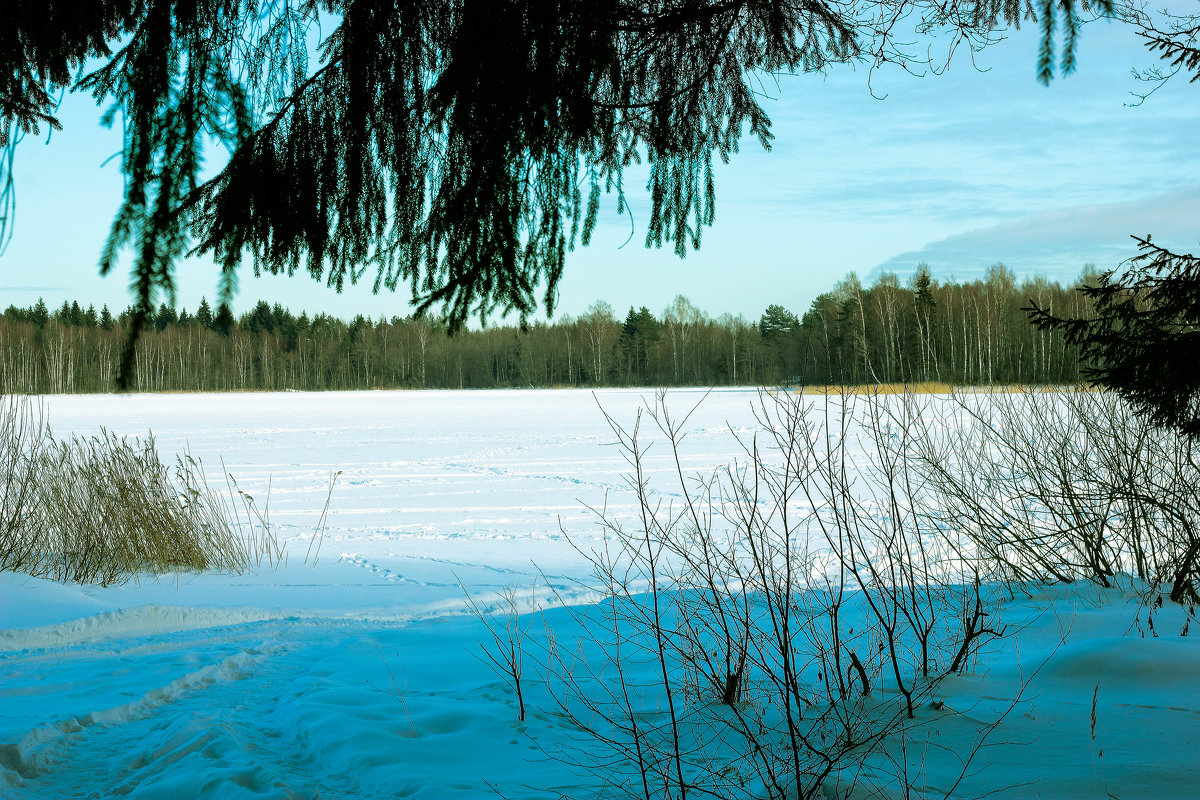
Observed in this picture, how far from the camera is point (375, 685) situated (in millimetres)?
4809

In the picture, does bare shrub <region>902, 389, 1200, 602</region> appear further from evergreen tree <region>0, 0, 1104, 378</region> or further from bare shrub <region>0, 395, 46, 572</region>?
bare shrub <region>0, 395, 46, 572</region>

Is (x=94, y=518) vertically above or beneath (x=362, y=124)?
beneath

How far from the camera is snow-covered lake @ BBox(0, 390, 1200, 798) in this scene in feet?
10.9

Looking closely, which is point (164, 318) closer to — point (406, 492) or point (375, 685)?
point (375, 685)

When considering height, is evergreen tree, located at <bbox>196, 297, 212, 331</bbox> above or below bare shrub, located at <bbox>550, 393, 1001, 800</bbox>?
above

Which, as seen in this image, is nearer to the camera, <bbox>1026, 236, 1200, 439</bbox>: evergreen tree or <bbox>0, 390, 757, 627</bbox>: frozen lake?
<bbox>1026, 236, 1200, 439</bbox>: evergreen tree

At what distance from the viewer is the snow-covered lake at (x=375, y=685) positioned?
331 cm

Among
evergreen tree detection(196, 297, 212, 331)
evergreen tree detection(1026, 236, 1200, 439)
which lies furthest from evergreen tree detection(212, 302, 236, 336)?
evergreen tree detection(1026, 236, 1200, 439)

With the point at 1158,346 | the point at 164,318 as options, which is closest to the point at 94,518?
the point at 164,318

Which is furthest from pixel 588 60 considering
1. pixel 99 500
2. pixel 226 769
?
pixel 99 500

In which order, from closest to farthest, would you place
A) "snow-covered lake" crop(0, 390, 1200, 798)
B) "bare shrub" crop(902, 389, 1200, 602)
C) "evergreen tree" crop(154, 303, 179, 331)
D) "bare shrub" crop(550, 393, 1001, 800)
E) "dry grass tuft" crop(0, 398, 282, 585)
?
"evergreen tree" crop(154, 303, 179, 331) → "bare shrub" crop(550, 393, 1001, 800) → "snow-covered lake" crop(0, 390, 1200, 798) → "bare shrub" crop(902, 389, 1200, 602) → "dry grass tuft" crop(0, 398, 282, 585)

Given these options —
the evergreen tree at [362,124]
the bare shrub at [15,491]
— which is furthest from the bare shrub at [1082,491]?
the bare shrub at [15,491]

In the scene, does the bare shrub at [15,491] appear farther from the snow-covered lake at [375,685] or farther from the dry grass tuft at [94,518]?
the snow-covered lake at [375,685]

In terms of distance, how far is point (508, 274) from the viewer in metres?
2.29
